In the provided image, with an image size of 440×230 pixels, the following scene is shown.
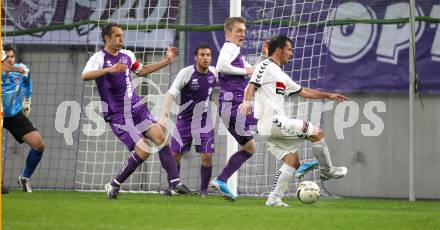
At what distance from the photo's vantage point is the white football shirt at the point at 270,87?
Answer: 973cm

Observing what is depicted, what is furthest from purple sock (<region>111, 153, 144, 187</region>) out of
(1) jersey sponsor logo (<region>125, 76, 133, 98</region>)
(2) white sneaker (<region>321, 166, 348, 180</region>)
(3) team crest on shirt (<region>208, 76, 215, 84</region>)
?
(3) team crest on shirt (<region>208, 76, 215, 84</region>)

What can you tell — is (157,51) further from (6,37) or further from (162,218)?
(162,218)

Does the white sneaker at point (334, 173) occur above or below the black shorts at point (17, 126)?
below

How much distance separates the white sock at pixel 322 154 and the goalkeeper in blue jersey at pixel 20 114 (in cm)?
411

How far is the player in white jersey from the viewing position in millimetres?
9570

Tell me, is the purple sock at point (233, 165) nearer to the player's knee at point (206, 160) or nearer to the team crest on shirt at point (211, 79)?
the player's knee at point (206, 160)

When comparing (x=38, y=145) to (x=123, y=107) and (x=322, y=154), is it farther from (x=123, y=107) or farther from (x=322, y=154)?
(x=322, y=154)

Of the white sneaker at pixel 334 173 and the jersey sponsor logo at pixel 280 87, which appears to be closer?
the jersey sponsor logo at pixel 280 87

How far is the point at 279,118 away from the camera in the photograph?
9562 millimetres

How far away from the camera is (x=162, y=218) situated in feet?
24.2

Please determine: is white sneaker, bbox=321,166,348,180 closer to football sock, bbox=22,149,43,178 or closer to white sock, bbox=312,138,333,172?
white sock, bbox=312,138,333,172

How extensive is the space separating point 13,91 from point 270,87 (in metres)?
4.29

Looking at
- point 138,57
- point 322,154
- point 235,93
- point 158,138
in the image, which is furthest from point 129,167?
point 138,57

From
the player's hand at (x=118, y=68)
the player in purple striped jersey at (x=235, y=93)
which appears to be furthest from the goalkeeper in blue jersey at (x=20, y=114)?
the player in purple striped jersey at (x=235, y=93)
